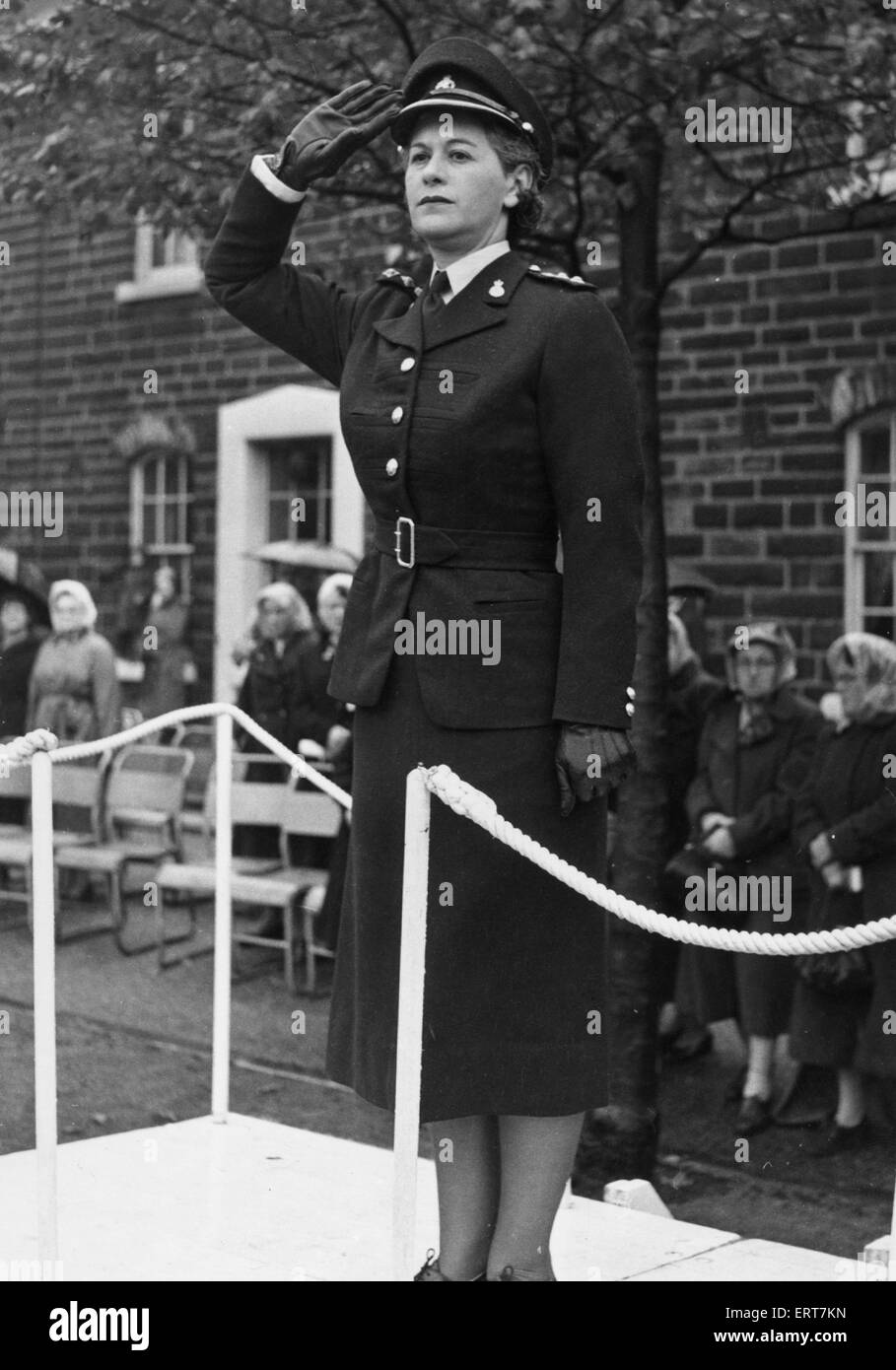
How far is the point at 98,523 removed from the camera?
51.0ft

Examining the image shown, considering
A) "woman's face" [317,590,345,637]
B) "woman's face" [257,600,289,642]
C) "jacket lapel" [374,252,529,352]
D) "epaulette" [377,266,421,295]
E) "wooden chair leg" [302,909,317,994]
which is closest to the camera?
"jacket lapel" [374,252,529,352]

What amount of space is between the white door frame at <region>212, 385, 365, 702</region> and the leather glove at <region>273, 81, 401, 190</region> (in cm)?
1008

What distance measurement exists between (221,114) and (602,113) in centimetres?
124

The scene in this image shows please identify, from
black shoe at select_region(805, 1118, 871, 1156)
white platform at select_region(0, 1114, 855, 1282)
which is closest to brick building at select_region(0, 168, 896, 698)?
black shoe at select_region(805, 1118, 871, 1156)

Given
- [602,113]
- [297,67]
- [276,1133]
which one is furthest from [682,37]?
[276,1133]

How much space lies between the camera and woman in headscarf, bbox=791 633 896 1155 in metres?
6.64

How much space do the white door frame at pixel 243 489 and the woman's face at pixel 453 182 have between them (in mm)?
10321

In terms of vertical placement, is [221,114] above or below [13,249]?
below

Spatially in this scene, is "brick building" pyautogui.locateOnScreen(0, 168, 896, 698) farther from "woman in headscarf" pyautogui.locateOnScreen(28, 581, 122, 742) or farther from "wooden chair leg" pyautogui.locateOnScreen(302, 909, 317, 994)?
"wooden chair leg" pyautogui.locateOnScreen(302, 909, 317, 994)

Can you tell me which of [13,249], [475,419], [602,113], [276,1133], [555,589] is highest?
[13,249]

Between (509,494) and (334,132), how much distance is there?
0.79 meters

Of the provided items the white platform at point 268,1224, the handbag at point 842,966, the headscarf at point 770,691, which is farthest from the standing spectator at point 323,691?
the white platform at point 268,1224
